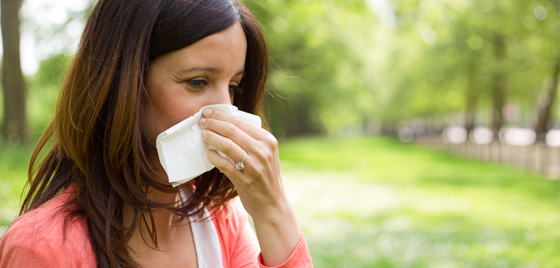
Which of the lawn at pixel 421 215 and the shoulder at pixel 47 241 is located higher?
the shoulder at pixel 47 241

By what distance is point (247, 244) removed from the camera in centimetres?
204

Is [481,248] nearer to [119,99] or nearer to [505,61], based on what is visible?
[119,99]

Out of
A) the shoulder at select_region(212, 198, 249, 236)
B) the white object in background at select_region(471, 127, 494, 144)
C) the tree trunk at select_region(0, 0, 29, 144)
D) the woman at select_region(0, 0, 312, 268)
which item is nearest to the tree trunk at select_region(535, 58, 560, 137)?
the white object in background at select_region(471, 127, 494, 144)

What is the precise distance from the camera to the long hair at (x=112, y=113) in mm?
1537

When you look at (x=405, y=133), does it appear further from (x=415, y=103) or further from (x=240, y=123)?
(x=240, y=123)

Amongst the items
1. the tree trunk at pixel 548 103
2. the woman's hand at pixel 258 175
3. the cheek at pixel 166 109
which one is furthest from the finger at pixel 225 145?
the tree trunk at pixel 548 103

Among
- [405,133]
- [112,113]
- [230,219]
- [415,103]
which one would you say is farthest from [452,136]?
[112,113]

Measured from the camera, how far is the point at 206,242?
188cm

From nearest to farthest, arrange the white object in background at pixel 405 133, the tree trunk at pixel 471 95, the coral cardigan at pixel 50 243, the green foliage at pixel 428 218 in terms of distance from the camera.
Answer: the coral cardigan at pixel 50 243 < the green foliage at pixel 428 218 < the tree trunk at pixel 471 95 < the white object in background at pixel 405 133

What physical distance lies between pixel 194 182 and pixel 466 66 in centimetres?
2319

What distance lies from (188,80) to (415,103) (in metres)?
32.6

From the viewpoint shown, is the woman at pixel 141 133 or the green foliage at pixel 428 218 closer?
the woman at pixel 141 133

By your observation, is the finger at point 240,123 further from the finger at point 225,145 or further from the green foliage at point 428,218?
the green foliage at point 428,218

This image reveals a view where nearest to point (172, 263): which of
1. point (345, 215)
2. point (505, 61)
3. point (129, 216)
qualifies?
point (129, 216)
